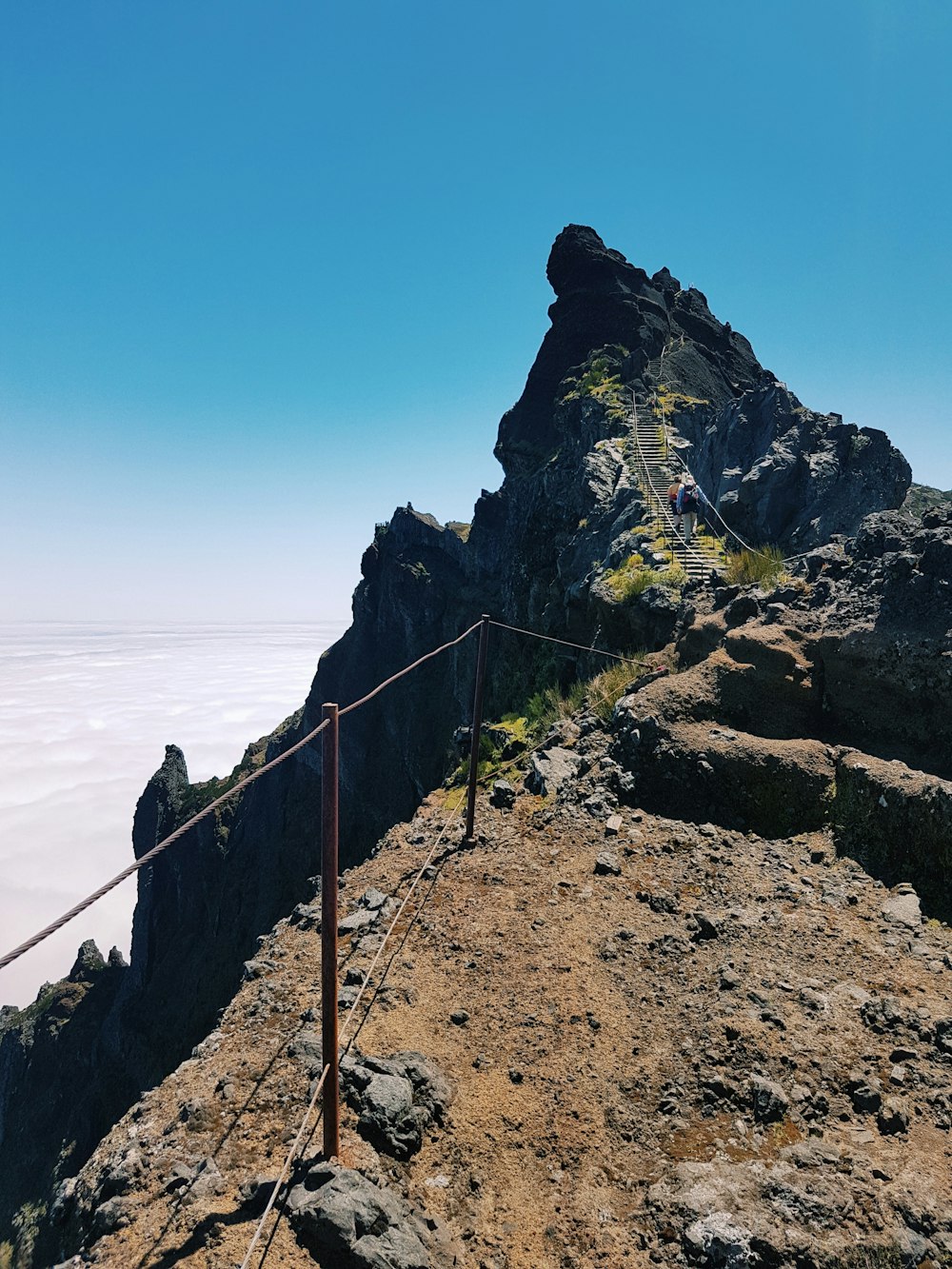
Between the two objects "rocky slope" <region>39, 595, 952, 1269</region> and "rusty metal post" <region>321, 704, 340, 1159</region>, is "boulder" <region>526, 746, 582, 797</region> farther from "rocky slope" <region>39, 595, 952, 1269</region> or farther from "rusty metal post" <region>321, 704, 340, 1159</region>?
"rusty metal post" <region>321, 704, 340, 1159</region>

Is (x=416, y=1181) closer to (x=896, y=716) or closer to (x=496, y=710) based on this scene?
(x=896, y=716)

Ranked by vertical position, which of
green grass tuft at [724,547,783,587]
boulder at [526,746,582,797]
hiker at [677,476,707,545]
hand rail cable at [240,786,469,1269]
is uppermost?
hiker at [677,476,707,545]

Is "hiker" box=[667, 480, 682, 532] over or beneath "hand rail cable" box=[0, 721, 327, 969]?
over

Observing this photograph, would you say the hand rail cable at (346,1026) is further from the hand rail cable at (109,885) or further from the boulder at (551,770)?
the hand rail cable at (109,885)

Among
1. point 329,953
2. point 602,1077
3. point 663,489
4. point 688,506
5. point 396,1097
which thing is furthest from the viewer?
point 663,489

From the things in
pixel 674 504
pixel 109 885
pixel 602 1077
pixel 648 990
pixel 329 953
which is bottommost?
pixel 602 1077

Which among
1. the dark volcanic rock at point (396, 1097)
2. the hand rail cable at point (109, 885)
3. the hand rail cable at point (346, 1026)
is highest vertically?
the hand rail cable at point (109, 885)

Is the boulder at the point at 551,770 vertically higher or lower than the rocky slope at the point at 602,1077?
higher

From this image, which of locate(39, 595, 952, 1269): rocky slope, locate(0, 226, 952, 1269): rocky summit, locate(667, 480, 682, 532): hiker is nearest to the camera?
locate(39, 595, 952, 1269): rocky slope

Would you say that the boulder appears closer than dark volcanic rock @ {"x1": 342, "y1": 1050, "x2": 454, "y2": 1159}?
No

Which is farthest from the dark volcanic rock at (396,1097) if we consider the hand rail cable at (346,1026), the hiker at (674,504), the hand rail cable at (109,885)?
the hiker at (674,504)

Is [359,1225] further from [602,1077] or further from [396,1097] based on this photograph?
[602,1077]

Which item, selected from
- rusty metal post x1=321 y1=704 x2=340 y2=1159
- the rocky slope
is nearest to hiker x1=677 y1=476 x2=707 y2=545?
the rocky slope

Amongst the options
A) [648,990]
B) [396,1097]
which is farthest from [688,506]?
[396,1097]
